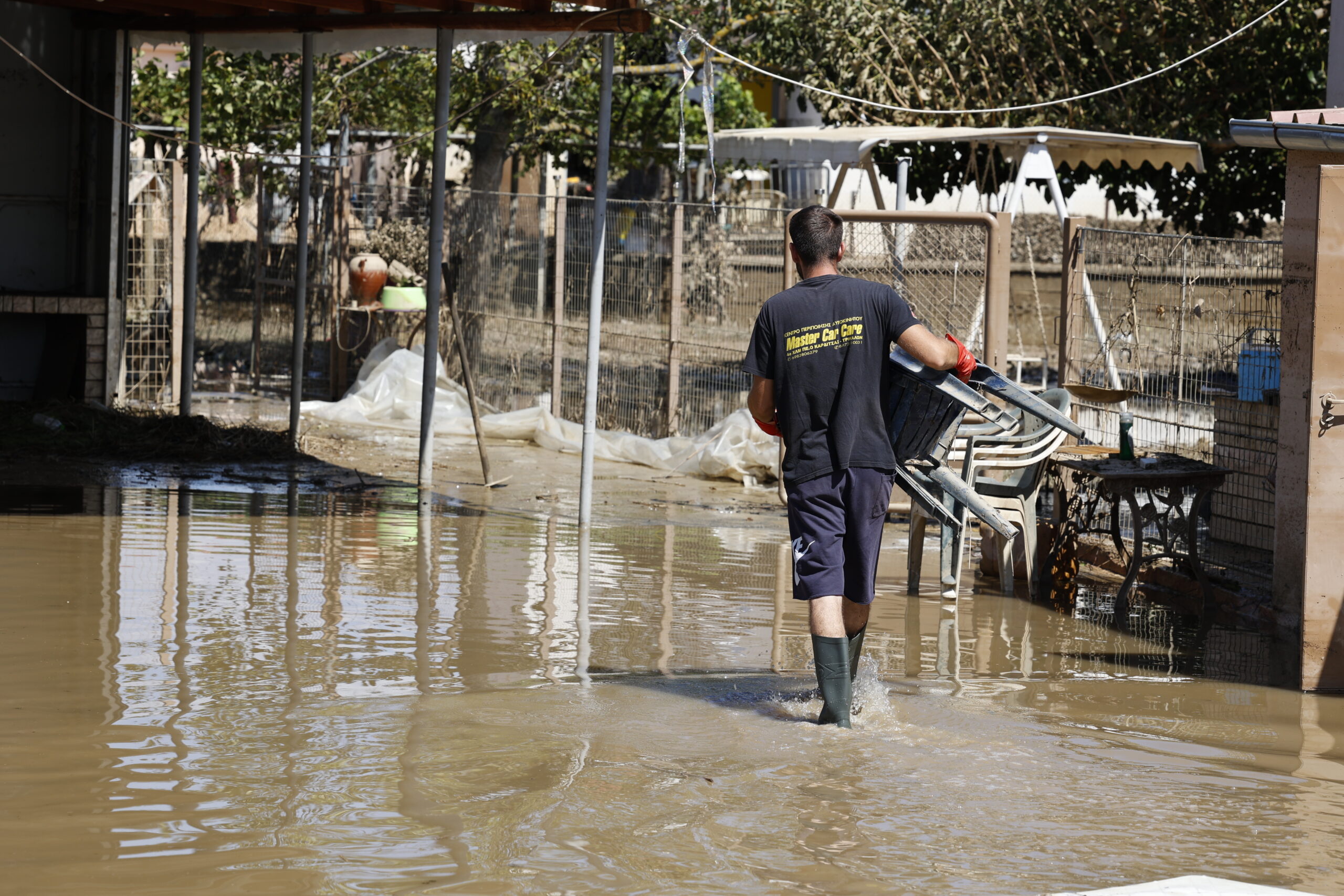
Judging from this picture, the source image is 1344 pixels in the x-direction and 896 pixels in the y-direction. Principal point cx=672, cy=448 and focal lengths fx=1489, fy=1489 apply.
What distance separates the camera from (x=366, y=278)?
56.0 ft

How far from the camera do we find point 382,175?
31844 millimetres

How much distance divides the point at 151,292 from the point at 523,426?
179 inches

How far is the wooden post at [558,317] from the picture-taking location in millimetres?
14492

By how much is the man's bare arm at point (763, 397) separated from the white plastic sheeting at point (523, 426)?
6.34 m

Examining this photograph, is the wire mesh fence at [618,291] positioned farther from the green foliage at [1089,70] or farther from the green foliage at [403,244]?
the green foliage at [1089,70]

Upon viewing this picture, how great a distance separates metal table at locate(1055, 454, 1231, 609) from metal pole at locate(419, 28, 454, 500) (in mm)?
4811

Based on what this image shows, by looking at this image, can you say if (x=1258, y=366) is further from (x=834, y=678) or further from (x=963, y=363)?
(x=834, y=678)

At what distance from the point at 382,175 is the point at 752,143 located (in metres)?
18.3

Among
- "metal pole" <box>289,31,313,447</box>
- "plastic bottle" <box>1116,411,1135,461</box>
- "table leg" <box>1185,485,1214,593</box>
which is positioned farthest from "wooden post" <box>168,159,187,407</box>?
"table leg" <box>1185,485,1214,593</box>

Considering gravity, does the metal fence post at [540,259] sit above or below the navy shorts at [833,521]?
above

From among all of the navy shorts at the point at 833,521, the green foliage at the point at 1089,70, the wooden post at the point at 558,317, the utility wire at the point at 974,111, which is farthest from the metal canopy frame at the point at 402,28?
the green foliage at the point at 1089,70

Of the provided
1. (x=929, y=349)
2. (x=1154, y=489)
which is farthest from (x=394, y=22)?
(x=929, y=349)

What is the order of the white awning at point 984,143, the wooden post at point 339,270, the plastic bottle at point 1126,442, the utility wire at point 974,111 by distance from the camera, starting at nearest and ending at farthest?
the plastic bottle at point 1126,442
the utility wire at point 974,111
the white awning at point 984,143
the wooden post at point 339,270

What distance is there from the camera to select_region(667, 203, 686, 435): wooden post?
13.2 meters
